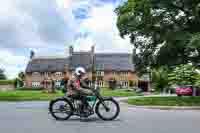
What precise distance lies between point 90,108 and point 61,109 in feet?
3.24

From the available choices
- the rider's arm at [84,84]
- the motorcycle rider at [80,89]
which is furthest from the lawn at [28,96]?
the rider's arm at [84,84]

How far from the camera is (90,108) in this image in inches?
483

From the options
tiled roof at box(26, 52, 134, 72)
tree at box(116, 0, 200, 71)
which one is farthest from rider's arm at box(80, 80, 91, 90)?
tiled roof at box(26, 52, 134, 72)

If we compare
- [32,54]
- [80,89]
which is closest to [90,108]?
[80,89]

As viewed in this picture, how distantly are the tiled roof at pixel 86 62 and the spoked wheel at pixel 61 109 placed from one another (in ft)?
286

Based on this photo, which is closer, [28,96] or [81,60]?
[28,96]

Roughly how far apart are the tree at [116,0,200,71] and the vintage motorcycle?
12.8 metres

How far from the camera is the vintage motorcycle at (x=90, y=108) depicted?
484 inches

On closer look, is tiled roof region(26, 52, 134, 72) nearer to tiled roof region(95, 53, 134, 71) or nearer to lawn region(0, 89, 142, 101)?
tiled roof region(95, 53, 134, 71)

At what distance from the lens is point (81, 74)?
12.5m

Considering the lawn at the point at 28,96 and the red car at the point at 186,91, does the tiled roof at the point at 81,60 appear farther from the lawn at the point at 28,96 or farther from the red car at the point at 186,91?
the red car at the point at 186,91

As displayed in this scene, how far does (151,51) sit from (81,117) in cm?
1746

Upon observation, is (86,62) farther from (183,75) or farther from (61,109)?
(61,109)

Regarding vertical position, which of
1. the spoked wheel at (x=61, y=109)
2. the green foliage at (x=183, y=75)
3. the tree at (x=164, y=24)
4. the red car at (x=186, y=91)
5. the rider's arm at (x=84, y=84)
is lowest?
the spoked wheel at (x=61, y=109)
